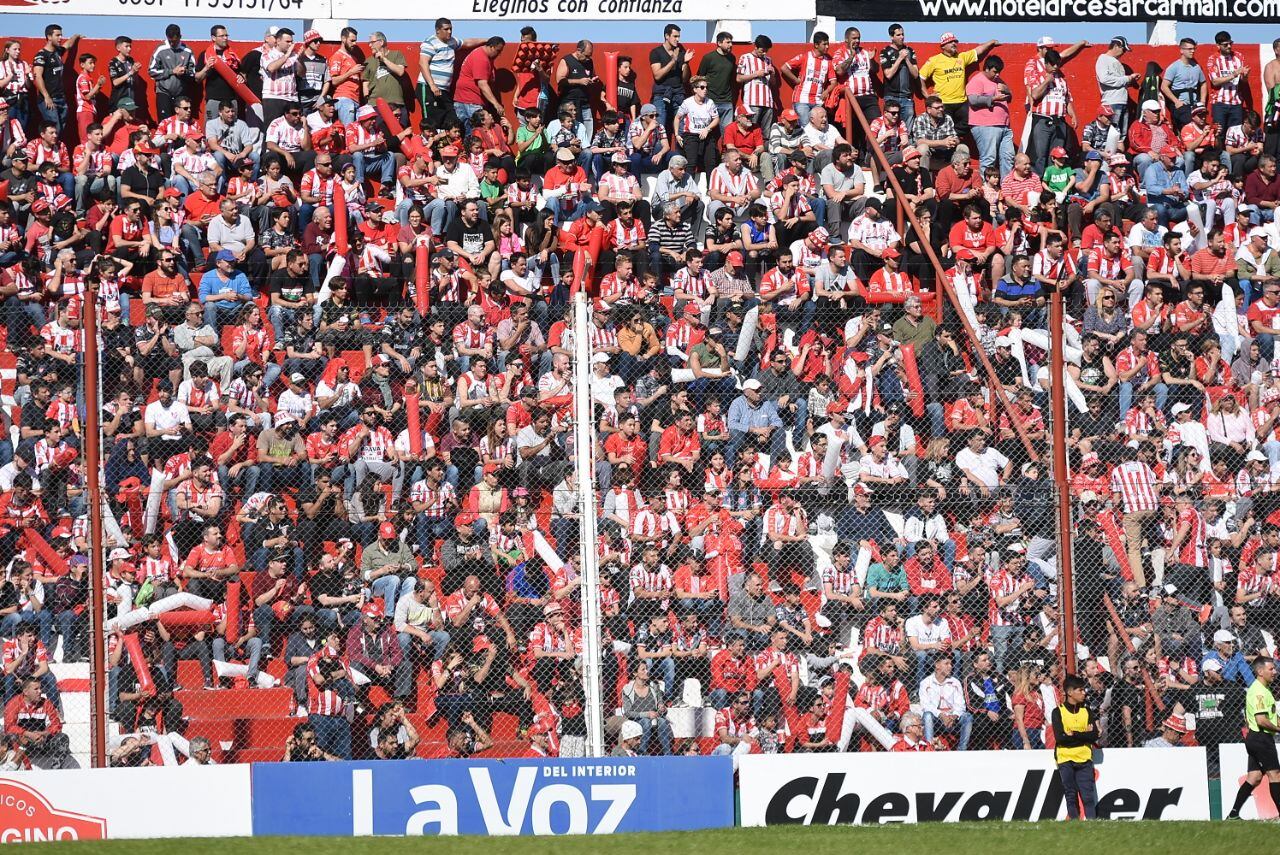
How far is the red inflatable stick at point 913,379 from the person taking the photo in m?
14.8

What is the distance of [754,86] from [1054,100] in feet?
10.7

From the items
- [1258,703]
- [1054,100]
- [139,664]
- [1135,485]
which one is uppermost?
[1054,100]

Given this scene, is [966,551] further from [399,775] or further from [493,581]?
[399,775]

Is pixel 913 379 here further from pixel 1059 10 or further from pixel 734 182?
pixel 1059 10

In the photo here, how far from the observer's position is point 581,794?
11.8 m

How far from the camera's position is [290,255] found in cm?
1609

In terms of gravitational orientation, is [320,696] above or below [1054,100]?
below

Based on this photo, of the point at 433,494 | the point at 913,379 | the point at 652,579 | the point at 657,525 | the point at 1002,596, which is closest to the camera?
the point at 652,579

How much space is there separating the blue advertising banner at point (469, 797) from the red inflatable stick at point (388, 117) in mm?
8820

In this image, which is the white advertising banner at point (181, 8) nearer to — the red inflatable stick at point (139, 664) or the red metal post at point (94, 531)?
the red metal post at point (94, 531)

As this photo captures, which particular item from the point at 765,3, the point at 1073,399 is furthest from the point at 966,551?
the point at 765,3

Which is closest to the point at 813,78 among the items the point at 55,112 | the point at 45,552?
the point at 55,112

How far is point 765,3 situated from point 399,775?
11565mm

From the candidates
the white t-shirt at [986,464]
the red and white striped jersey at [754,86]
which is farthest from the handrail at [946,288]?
the red and white striped jersey at [754,86]
